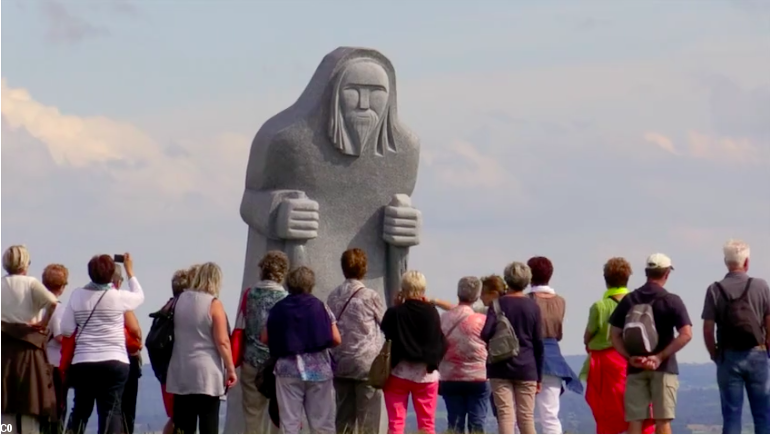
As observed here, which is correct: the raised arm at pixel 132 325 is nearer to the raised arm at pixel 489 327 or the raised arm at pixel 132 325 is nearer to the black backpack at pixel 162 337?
the black backpack at pixel 162 337

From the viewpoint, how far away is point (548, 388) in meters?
13.6

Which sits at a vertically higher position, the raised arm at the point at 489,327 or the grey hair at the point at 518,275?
the grey hair at the point at 518,275

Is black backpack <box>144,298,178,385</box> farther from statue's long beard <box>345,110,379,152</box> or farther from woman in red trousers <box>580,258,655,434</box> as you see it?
statue's long beard <box>345,110,379,152</box>

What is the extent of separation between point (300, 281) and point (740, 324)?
3394mm

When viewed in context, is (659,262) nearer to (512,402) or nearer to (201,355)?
(512,402)

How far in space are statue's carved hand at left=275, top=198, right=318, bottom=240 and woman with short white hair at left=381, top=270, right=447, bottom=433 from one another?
2.79 meters

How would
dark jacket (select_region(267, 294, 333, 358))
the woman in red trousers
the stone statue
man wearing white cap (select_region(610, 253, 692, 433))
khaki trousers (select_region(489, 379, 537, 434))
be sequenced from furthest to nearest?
1. the stone statue
2. the woman in red trousers
3. khaki trousers (select_region(489, 379, 537, 434))
4. dark jacket (select_region(267, 294, 333, 358))
5. man wearing white cap (select_region(610, 253, 692, 433))

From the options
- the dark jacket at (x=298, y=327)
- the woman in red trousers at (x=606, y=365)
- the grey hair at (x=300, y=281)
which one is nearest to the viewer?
the dark jacket at (x=298, y=327)

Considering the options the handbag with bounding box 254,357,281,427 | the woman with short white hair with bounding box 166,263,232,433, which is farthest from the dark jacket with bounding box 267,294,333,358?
the woman with short white hair with bounding box 166,263,232,433

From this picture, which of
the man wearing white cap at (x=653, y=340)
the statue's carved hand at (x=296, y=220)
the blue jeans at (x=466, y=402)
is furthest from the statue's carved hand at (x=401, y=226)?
the man wearing white cap at (x=653, y=340)

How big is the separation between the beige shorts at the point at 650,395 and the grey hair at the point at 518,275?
3.68 ft

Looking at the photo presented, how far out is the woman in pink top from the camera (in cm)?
1347

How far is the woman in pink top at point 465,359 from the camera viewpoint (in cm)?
1347

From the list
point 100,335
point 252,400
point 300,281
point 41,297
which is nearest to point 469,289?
point 300,281
